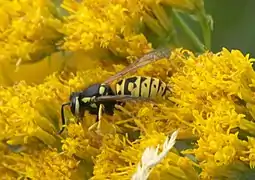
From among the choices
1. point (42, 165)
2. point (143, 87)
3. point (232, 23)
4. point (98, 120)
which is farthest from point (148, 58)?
point (232, 23)

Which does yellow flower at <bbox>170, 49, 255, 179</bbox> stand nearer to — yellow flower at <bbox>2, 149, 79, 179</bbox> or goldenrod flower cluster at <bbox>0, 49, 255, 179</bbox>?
goldenrod flower cluster at <bbox>0, 49, 255, 179</bbox>

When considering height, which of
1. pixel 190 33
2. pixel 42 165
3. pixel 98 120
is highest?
pixel 190 33

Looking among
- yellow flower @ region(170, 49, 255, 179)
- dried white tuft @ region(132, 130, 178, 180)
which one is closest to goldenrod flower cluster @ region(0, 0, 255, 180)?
yellow flower @ region(170, 49, 255, 179)

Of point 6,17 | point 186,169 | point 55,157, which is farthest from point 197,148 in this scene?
point 6,17

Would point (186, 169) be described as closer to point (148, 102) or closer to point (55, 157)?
point (148, 102)

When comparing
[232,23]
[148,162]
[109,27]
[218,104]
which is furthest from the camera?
[232,23]

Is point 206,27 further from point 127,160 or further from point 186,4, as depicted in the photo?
point 127,160

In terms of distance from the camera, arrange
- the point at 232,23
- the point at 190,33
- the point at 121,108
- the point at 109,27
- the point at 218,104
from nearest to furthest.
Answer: the point at 218,104, the point at 121,108, the point at 109,27, the point at 190,33, the point at 232,23
